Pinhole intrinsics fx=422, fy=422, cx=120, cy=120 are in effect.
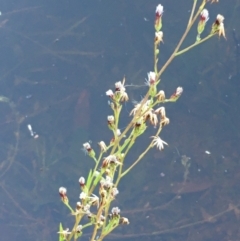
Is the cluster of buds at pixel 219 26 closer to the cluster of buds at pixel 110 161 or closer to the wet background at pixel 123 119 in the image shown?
the cluster of buds at pixel 110 161

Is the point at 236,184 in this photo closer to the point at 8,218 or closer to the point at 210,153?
the point at 210,153

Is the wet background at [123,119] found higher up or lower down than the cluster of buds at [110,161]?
lower down

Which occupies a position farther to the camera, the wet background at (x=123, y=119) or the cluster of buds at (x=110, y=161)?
the wet background at (x=123, y=119)

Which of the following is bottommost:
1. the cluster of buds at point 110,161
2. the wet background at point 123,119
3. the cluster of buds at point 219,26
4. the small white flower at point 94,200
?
the wet background at point 123,119

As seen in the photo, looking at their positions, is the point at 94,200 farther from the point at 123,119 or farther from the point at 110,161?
the point at 123,119

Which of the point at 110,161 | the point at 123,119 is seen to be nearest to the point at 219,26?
the point at 110,161

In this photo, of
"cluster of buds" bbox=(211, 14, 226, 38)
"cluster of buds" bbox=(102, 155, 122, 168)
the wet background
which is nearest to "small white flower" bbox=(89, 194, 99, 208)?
"cluster of buds" bbox=(102, 155, 122, 168)

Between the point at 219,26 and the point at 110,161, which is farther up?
the point at 219,26

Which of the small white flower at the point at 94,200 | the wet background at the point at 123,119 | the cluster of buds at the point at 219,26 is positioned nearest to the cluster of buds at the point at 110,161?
the small white flower at the point at 94,200
